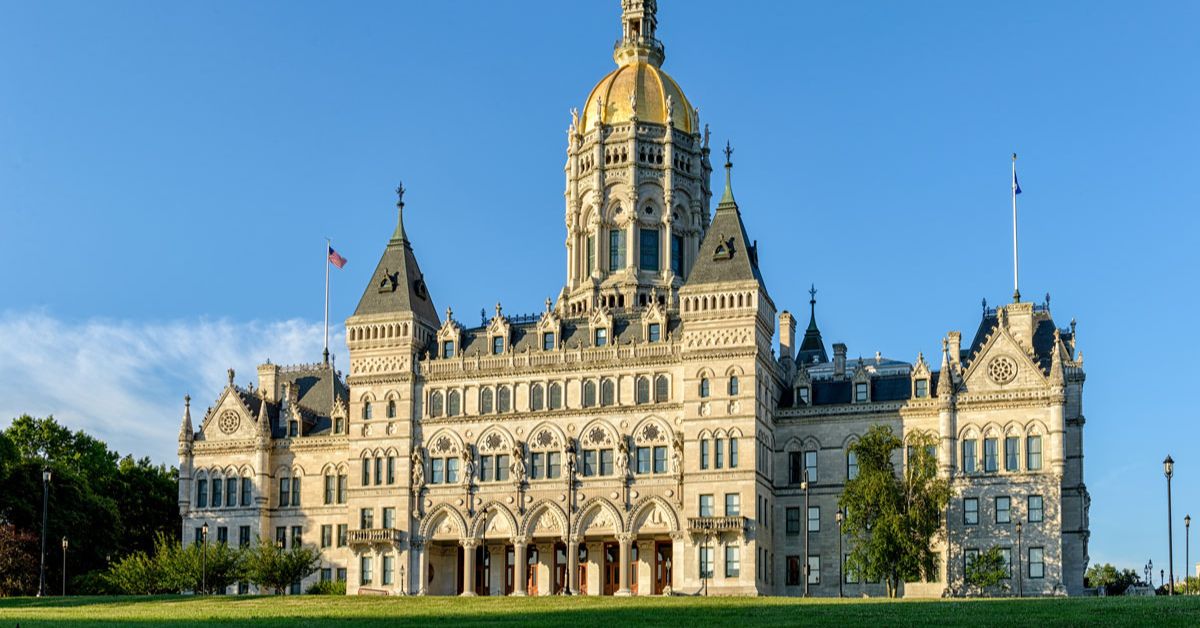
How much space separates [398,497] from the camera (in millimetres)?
98250

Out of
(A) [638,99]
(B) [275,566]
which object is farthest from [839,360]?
(B) [275,566]

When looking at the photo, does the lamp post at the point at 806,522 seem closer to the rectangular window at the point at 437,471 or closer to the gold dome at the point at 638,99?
the rectangular window at the point at 437,471

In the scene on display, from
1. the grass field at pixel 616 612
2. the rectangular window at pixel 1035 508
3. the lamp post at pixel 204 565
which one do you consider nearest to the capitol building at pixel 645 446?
the rectangular window at pixel 1035 508

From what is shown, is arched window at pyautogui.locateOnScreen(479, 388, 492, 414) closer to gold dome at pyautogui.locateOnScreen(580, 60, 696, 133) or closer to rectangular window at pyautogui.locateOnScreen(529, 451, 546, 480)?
rectangular window at pyautogui.locateOnScreen(529, 451, 546, 480)

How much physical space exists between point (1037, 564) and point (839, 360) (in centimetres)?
1620

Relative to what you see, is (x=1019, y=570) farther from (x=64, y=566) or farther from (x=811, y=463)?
(x=64, y=566)

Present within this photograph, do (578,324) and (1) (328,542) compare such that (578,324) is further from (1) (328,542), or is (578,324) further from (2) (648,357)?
(1) (328,542)

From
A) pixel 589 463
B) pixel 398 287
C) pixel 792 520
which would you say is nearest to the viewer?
pixel 589 463

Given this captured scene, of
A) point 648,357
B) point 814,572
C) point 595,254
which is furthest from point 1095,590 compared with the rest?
point 595,254

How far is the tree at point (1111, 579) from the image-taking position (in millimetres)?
107062

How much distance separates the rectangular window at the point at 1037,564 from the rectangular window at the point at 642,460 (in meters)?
20.6

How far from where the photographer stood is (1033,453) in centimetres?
9062

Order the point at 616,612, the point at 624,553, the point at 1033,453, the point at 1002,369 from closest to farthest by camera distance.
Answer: the point at 616,612 < the point at 1033,453 < the point at 1002,369 < the point at 624,553

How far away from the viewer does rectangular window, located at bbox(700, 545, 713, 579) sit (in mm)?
90562
